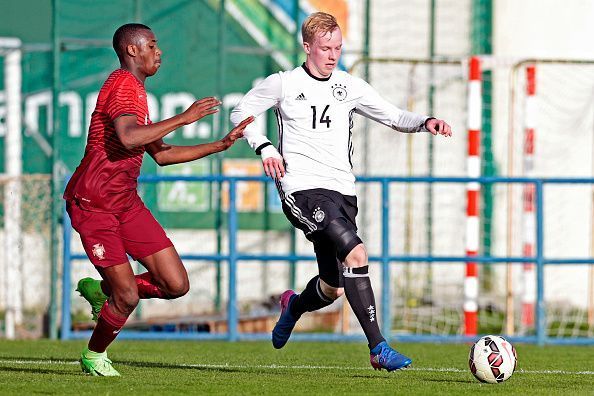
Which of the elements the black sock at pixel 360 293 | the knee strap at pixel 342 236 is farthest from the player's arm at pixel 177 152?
the black sock at pixel 360 293

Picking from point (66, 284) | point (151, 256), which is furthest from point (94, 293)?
point (66, 284)

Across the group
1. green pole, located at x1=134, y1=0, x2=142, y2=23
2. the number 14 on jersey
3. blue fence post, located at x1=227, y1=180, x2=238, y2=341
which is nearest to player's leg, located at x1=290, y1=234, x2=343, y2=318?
the number 14 on jersey

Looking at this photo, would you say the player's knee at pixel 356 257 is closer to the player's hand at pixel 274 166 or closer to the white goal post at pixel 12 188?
the player's hand at pixel 274 166

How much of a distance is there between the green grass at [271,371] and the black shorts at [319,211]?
2.75ft

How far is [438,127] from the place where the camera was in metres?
8.02

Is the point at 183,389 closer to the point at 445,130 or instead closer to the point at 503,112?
the point at 445,130

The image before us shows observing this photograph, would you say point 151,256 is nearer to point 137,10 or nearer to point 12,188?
point 12,188

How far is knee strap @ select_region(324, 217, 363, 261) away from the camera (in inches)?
308

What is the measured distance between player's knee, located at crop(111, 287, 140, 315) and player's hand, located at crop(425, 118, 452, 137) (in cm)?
→ 203

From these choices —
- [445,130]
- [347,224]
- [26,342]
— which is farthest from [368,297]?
[26,342]

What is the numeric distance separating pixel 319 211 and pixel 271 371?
1299 millimetres

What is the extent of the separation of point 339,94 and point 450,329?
742 cm

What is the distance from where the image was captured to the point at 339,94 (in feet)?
27.1

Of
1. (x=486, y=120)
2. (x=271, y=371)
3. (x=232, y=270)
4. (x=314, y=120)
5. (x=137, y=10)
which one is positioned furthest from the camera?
(x=486, y=120)
